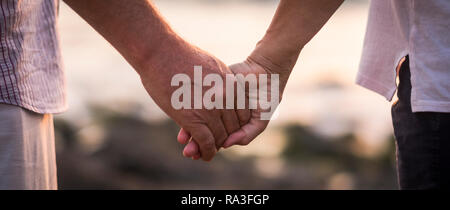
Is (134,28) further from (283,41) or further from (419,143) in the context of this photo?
(419,143)

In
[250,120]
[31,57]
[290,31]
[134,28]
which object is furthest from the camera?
[250,120]

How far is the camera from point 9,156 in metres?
1.23

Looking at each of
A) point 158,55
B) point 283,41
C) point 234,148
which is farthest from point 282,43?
point 234,148

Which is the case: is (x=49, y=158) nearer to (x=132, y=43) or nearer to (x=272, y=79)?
(x=132, y=43)

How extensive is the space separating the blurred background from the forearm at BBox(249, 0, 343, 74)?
2527 mm

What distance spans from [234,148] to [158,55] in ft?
10.6

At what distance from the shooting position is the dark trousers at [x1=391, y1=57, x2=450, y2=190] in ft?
4.22

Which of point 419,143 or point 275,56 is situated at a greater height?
point 275,56

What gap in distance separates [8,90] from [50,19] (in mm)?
262

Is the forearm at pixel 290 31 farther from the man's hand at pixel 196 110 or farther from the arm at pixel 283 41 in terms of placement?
the man's hand at pixel 196 110

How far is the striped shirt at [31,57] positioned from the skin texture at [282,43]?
20.5 inches

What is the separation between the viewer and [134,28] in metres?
1.57

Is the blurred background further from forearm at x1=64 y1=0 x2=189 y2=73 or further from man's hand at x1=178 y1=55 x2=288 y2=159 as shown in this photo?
forearm at x1=64 y1=0 x2=189 y2=73
